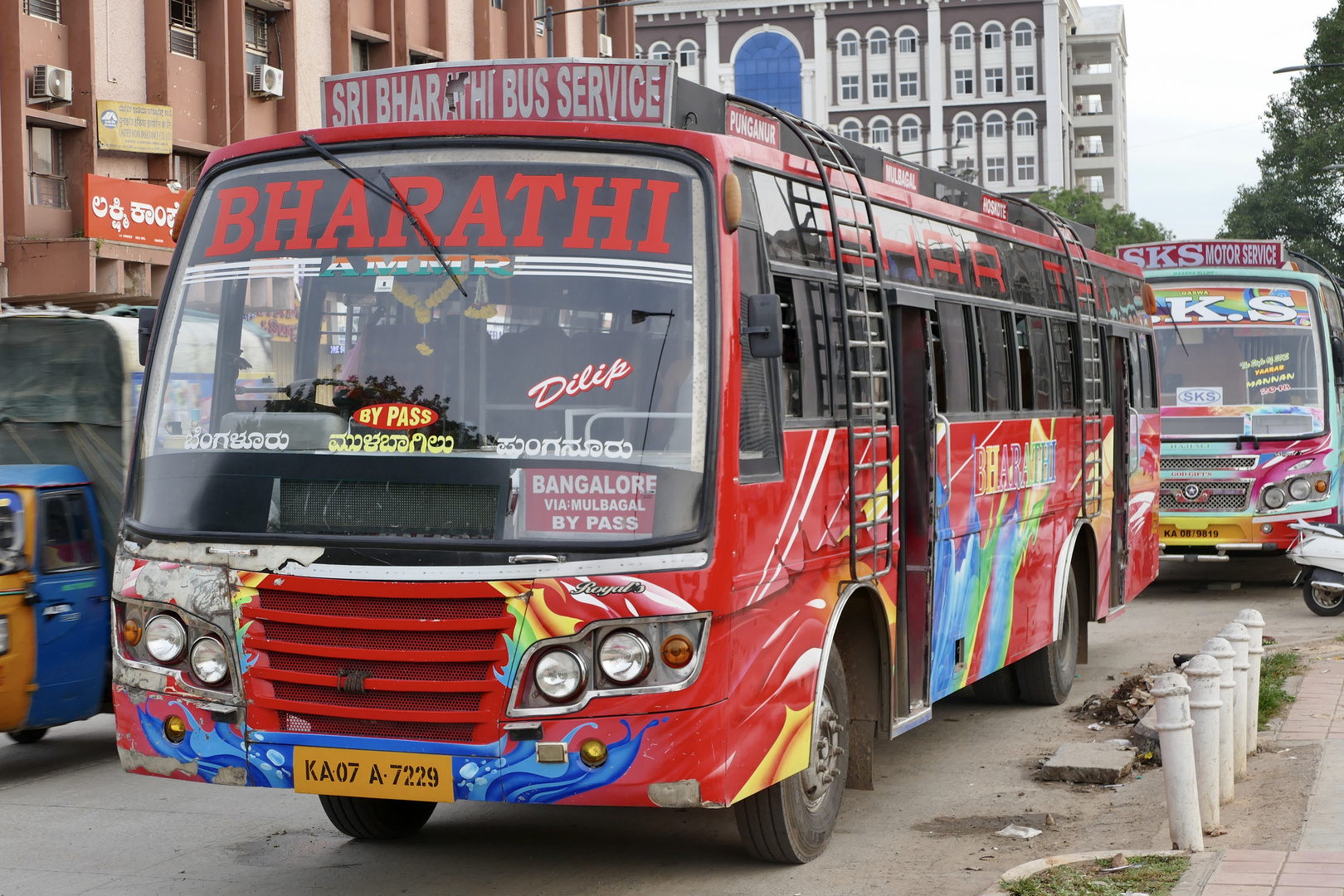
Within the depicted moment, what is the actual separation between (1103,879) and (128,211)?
2325cm

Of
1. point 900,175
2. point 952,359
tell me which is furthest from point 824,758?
point 900,175

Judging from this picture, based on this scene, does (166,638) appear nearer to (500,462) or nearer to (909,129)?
(500,462)

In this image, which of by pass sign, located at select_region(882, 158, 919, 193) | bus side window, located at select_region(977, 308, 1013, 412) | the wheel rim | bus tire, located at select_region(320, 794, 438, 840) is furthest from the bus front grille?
bus side window, located at select_region(977, 308, 1013, 412)

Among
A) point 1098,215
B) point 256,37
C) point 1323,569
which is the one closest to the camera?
point 1323,569

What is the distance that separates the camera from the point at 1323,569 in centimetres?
1453

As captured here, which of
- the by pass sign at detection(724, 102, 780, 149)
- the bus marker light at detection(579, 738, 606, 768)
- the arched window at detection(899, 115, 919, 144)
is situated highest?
the arched window at detection(899, 115, 919, 144)

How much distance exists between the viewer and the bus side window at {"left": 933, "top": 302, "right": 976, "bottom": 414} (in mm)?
8000

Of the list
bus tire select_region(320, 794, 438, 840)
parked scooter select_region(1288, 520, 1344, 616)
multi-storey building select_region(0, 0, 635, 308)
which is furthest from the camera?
multi-storey building select_region(0, 0, 635, 308)

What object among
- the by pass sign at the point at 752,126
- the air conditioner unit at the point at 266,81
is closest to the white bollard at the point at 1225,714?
the by pass sign at the point at 752,126

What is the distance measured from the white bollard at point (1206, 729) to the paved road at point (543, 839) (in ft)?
0.94

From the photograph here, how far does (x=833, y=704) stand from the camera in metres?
6.76

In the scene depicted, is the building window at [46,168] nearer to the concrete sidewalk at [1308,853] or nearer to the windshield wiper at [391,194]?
the windshield wiper at [391,194]

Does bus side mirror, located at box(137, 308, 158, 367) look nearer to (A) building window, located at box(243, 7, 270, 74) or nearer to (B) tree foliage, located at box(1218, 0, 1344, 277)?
(A) building window, located at box(243, 7, 270, 74)

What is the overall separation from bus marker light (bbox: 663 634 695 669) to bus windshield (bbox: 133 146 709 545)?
0.37 m
